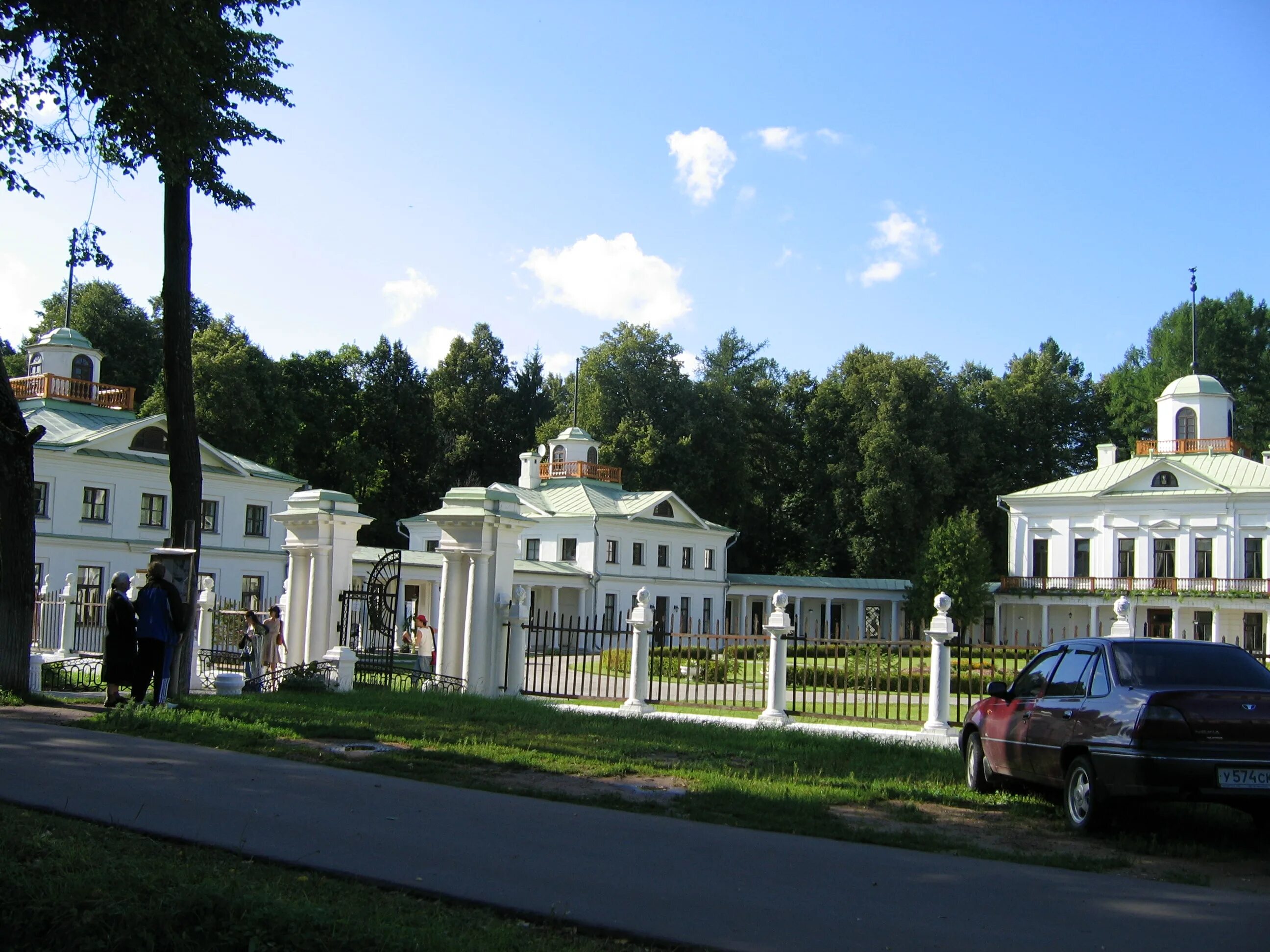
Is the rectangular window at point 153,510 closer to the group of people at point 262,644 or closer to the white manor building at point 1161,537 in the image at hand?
the group of people at point 262,644

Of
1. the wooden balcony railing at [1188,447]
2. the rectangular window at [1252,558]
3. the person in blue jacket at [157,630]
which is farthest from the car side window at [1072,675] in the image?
the wooden balcony railing at [1188,447]

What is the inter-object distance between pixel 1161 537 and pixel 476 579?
46.8 m

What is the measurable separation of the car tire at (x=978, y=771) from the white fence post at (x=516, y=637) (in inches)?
346

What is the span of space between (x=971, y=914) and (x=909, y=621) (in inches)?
2162

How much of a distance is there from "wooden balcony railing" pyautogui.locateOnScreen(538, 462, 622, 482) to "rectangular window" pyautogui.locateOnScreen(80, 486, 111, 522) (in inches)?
889

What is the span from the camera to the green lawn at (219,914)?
4.62 m

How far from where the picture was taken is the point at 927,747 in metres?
12.5

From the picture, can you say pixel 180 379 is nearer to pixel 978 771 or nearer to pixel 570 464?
pixel 978 771

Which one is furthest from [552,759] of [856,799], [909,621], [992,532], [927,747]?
[992,532]

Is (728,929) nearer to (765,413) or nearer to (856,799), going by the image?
(856,799)

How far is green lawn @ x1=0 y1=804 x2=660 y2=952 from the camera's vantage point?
4.62 metres

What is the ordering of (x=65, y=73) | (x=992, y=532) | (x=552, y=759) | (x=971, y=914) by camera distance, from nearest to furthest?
(x=971, y=914) → (x=552, y=759) → (x=65, y=73) → (x=992, y=532)

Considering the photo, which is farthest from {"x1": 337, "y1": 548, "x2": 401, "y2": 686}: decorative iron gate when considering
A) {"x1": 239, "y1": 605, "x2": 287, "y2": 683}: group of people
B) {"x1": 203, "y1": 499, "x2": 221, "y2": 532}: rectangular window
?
{"x1": 203, "y1": 499, "x2": 221, "y2": 532}: rectangular window

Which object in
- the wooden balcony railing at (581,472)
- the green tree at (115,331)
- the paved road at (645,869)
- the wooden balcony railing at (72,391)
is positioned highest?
the green tree at (115,331)
